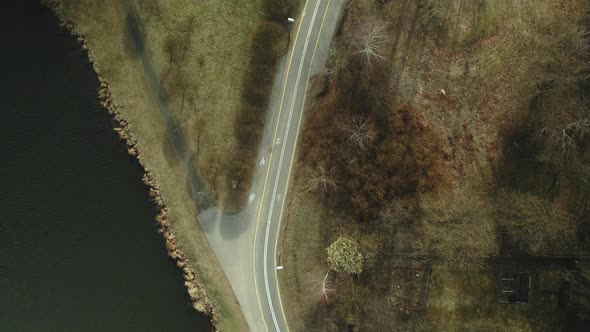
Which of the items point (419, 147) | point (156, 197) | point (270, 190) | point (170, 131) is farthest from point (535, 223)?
point (156, 197)

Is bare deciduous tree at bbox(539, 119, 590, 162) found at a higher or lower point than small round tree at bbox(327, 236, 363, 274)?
higher

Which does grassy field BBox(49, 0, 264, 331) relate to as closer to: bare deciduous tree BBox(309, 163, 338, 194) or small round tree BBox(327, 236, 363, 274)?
bare deciduous tree BBox(309, 163, 338, 194)

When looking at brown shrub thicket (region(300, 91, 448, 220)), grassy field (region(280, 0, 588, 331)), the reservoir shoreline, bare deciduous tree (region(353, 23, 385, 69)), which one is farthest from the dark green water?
bare deciduous tree (region(353, 23, 385, 69))

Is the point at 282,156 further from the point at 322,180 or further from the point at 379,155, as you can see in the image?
the point at 379,155

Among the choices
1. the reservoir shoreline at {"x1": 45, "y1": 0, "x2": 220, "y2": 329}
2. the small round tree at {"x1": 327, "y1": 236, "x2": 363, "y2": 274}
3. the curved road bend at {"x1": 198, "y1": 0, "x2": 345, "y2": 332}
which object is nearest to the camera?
the small round tree at {"x1": 327, "y1": 236, "x2": 363, "y2": 274}

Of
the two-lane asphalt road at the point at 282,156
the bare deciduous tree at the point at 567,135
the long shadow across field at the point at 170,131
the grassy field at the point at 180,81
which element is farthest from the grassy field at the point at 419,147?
the long shadow across field at the point at 170,131

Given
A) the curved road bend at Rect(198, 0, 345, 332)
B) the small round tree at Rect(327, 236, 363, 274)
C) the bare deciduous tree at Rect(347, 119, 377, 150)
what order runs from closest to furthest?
1. the small round tree at Rect(327, 236, 363, 274)
2. the bare deciduous tree at Rect(347, 119, 377, 150)
3. the curved road bend at Rect(198, 0, 345, 332)

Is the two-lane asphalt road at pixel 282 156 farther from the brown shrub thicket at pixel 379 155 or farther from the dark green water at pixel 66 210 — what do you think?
the dark green water at pixel 66 210
